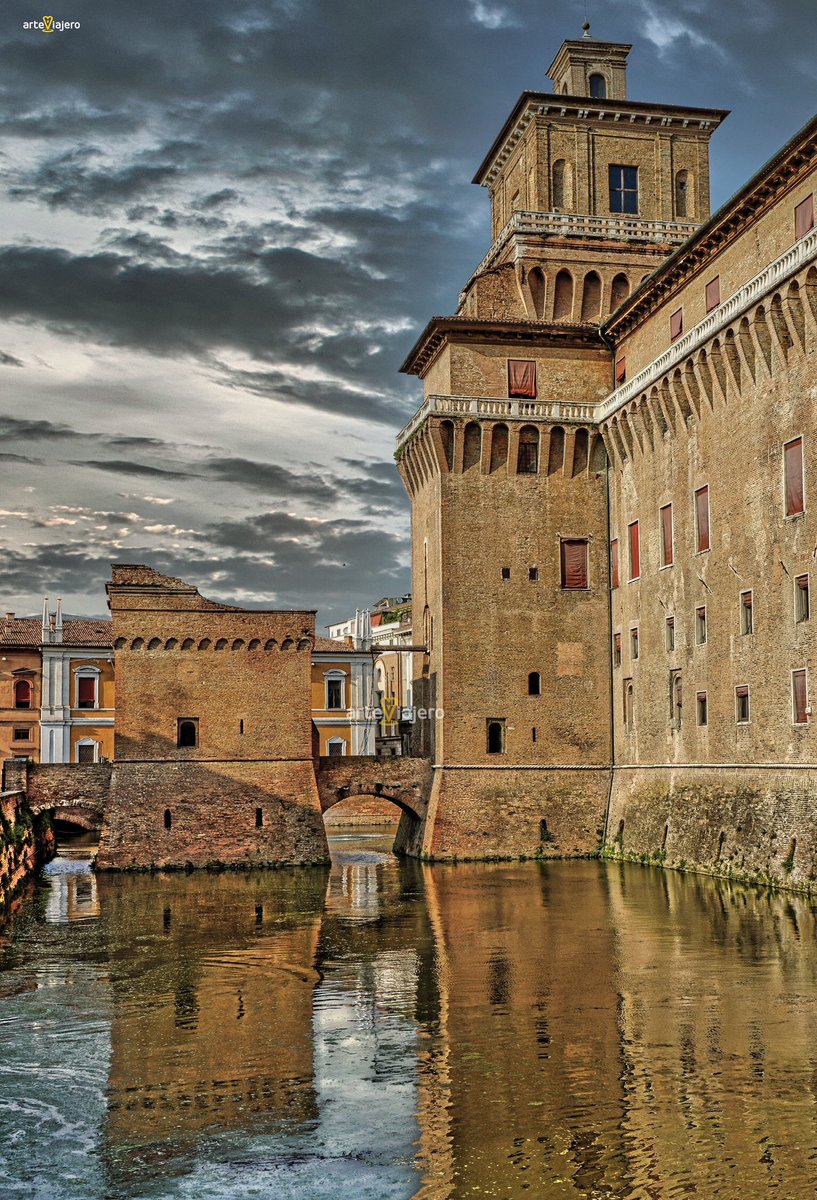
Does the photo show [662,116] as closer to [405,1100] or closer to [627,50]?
[627,50]

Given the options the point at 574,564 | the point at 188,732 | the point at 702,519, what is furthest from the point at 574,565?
the point at 188,732

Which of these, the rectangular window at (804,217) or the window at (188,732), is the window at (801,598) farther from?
the window at (188,732)

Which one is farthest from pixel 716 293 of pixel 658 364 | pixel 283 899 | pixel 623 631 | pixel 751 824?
pixel 283 899

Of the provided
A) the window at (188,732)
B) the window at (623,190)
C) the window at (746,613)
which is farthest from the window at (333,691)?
the window at (746,613)

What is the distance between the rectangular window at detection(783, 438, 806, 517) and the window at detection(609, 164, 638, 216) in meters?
16.2

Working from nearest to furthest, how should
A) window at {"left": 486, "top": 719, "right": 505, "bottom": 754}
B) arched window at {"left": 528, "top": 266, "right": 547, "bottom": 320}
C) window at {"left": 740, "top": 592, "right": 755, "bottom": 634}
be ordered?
window at {"left": 740, "top": 592, "right": 755, "bottom": 634} → window at {"left": 486, "top": 719, "right": 505, "bottom": 754} → arched window at {"left": 528, "top": 266, "right": 547, "bottom": 320}

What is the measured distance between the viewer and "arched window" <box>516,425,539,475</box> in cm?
3797

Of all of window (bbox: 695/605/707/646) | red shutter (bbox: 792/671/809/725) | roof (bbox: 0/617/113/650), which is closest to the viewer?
red shutter (bbox: 792/671/809/725)

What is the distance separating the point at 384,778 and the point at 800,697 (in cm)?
1404

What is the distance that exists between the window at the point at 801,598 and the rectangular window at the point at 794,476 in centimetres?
141

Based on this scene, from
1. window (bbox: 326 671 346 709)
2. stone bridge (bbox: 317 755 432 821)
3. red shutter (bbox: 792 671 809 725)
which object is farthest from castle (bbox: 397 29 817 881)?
window (bbox: 326 671 346 709)

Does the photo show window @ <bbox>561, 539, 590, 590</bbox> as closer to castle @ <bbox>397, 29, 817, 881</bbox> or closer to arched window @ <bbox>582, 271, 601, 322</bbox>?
castle @ <bbox>397, 29, 817, 881</bbox>

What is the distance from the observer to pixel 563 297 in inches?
1575

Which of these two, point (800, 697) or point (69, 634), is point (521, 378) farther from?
point (69, 634)
